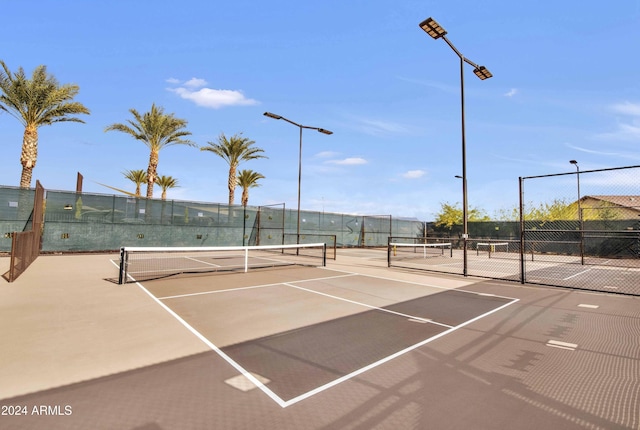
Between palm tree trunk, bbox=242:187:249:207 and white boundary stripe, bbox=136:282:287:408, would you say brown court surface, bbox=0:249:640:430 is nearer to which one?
white boundary stripe, bbox=136:282:287:408

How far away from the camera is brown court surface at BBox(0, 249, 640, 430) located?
2764mm

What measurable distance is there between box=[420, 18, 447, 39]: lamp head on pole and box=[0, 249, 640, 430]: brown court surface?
881 cm

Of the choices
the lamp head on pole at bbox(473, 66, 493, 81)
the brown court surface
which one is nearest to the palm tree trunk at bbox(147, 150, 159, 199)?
the brown court surface

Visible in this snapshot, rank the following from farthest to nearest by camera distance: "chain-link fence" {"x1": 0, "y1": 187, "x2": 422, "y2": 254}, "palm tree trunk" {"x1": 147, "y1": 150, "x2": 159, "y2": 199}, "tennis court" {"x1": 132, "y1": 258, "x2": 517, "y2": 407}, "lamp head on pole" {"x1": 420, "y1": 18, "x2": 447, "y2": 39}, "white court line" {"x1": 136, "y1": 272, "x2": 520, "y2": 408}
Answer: "palm tree trunk" {"x1": 147, "y1": 150, "x2": 159, "y2": 199} → "chain-link fence" {"x1": 0, "y1": 187, "x2": 422, "y2": 254} → "lamp head on pole" {"x1": 420, "y1": 18, "x2": 447, "y2": 39} → "tennis court" {"x1": 132, "y1": 258, "x2": 517, "y2": 407} → "white court line" {"x1": 136, "y1": 272, "x2": 520, "y2": 408}

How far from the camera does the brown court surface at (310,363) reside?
2764 mm

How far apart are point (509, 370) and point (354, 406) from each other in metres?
2.18

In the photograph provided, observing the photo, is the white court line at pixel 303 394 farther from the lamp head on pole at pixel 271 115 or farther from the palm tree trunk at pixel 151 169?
the palm tree trunk at pixel 151 169

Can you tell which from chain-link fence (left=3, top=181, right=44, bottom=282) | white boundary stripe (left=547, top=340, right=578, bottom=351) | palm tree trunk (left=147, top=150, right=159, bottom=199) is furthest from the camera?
palm tree trunk (left=147, top=150, right=159, bottom=199)

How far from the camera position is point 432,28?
10289 mm

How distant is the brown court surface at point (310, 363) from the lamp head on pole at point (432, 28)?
8811 millimetres

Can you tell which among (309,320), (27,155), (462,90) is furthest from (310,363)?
(27,155)

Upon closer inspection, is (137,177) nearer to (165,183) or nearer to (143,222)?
(165,183)

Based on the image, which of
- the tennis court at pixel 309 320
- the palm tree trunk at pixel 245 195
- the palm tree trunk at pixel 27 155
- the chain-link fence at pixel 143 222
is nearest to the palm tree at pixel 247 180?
the palm tree trunk at pixel 245 195

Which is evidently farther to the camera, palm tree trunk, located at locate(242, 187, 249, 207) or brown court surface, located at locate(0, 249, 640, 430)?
palm tree trunk, located at locate(242, 187, 249, 207)
